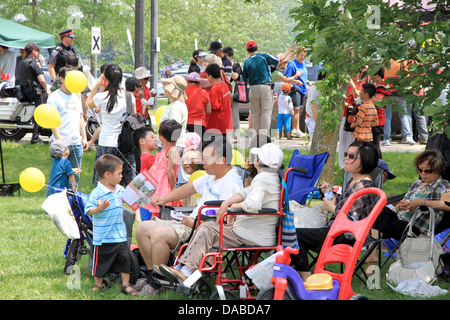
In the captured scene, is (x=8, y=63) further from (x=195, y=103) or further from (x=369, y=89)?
(x=369, y=89)

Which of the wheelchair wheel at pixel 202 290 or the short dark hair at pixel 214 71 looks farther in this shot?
the short dark hair at pixel 214 71

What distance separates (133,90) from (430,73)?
536 cm

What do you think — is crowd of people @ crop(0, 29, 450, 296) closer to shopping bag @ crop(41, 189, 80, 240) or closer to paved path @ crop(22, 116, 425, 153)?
shopping bag @ crop(41, 189, 80, 240)

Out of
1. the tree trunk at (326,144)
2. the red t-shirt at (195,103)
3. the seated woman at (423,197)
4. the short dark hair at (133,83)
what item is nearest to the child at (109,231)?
the seated woman at (423,197)

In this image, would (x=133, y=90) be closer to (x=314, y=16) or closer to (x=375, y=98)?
(x=375, y=98)

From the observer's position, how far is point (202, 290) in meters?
5.01

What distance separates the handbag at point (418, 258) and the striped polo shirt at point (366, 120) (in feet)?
10.1

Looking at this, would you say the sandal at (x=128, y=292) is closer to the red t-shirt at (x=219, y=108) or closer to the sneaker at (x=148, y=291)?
the sneaker at (x=148, y=291)

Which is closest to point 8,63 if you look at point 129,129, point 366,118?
point 129,129

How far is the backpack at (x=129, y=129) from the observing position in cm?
805

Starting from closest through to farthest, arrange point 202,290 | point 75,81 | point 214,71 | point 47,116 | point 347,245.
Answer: point 347,245, point 202,290, point 47,116, point 75,81, point 214,71

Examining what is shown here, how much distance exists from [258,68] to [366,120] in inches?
131

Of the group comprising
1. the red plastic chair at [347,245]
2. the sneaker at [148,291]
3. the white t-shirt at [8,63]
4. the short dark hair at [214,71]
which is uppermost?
the white t-shirt at [8,63]

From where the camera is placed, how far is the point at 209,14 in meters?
28.2
